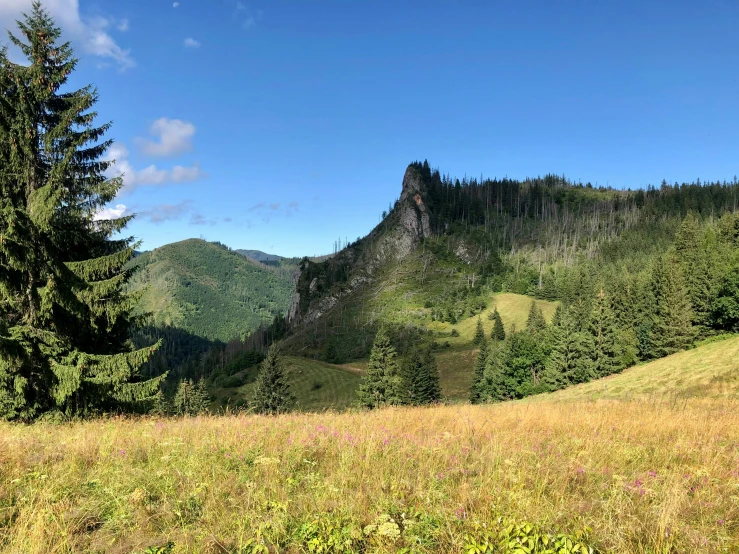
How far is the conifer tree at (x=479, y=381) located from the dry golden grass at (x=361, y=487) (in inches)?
2131

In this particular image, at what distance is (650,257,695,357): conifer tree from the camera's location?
43969 millimetres

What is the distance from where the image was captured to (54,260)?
11.5 metres

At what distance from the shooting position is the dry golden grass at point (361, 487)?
358cm

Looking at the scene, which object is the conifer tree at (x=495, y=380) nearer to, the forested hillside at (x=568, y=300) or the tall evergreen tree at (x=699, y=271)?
the forested hillside at (x=568, y=300)

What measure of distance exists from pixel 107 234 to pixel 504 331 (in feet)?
337

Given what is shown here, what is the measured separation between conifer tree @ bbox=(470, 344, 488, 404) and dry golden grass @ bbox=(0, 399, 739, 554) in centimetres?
5413

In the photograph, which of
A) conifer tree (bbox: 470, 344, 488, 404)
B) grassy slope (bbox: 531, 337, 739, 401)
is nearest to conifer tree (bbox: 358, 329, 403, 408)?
grassy slope (bbox: 531, 337, 739, 401)

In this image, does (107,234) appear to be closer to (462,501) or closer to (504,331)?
(462,501)

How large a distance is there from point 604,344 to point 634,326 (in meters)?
10.9

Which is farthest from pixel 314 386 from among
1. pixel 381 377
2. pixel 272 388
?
pixel 381 377

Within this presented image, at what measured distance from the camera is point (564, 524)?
370 centimetres

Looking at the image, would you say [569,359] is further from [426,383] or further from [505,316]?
[505,316]

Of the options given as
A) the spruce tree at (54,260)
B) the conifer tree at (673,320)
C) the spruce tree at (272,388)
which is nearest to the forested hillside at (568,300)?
the conifer tree at (673,320)

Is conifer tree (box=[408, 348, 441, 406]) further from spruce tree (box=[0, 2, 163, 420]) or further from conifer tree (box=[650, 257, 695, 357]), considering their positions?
spruce tree (box=[0, 2, 163, 420])
